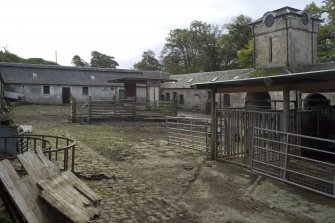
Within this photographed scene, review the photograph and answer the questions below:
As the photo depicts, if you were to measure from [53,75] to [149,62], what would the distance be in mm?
34301

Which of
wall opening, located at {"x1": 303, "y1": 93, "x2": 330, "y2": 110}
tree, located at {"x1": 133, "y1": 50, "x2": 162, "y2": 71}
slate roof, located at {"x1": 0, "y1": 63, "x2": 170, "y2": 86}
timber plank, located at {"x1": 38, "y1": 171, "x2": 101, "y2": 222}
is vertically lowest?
timber plank, located at {"x1": 38, "y1": 171, "x2": 101, "y2": 222}

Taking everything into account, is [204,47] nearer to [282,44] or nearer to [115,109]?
[282,44]

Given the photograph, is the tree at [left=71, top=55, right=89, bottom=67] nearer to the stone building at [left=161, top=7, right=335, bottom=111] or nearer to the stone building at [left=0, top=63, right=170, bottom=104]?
the stone building at [left=0, top=63, right=170, bottom=104]

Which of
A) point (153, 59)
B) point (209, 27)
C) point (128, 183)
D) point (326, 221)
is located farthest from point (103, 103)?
point (153, 59)

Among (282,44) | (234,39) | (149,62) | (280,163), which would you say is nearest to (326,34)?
(282,44)

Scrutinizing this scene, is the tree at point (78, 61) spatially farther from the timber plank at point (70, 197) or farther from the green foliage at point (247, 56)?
the timber plank at point (70, 197)

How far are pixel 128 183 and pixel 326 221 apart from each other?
4.53 metres

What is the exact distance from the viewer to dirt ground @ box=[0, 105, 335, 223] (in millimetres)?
6340

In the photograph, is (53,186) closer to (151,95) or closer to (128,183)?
(128,183)

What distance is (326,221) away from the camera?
20.0 feet

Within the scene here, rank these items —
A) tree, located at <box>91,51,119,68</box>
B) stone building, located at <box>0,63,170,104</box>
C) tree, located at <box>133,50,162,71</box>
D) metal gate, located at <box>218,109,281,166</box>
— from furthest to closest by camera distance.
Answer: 1. tree, located at <box>91,51,119,68</box>
2. tree, located at <box>133,50,162,71</box>
3. stone building, located at <box>0,63,170,104</box>
4. metal gate, located at <box>218,109,281,166</box>

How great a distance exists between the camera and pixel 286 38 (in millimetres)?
26922

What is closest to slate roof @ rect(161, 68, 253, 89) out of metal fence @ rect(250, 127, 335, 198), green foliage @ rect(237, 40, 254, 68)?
green foliage @ rect(237, 40, 254, 68)

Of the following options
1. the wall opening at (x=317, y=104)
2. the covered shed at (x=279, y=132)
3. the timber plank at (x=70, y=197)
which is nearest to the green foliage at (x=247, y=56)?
the wall opening at (x=317, y=104)
